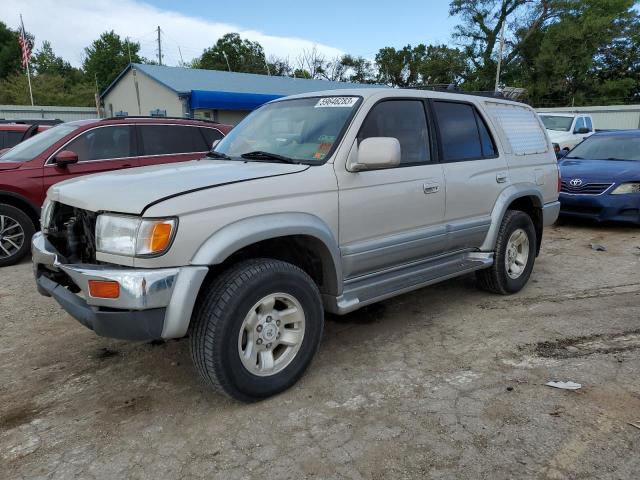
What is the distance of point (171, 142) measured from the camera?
7309mm

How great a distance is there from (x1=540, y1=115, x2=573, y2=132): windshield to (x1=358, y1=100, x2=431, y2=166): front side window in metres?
12.4

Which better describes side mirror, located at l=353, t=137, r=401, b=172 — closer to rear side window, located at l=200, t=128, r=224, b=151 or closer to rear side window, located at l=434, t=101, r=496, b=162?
rear side window, located at l=434, t=101, r=496, b=162

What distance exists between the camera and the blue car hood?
25.6 ft

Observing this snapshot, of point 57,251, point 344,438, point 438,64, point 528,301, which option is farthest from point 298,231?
point 438,64

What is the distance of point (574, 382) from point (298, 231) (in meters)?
2.00

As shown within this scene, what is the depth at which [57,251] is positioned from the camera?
319 cm

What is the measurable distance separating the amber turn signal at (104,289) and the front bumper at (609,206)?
749 cm

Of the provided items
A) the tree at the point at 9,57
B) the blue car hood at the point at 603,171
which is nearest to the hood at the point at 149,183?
the blue car hood at the point at 603,171

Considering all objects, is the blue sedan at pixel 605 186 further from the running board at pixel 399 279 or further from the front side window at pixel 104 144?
the front side window at pixel 104 144

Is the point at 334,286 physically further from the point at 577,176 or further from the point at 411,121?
the point at 577,176

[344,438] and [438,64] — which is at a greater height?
[438,64]

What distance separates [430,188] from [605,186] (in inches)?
209

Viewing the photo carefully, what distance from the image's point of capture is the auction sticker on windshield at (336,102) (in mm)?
3670

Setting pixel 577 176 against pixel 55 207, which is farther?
pixel 577 176
